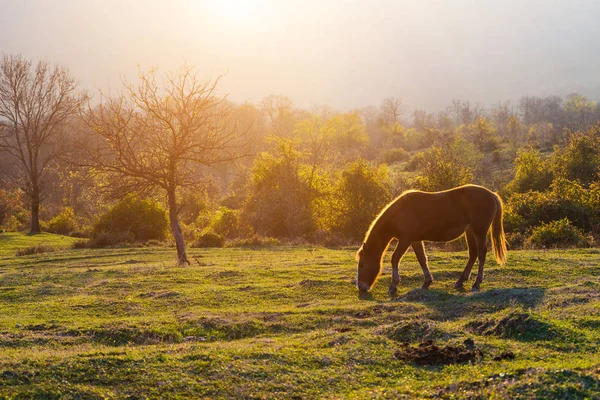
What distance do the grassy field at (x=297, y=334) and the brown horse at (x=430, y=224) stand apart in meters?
0.64

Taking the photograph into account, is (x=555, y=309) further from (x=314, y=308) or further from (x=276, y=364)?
(x=276, y=364)

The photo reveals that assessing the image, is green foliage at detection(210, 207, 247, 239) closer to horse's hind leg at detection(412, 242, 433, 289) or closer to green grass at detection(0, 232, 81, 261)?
green grass at detection(0, 232, 81, 261)

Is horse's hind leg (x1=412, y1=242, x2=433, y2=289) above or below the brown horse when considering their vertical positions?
below

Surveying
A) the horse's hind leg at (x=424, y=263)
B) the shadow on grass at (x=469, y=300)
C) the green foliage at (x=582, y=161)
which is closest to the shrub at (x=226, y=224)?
the green foliage at (x=582, y=161)

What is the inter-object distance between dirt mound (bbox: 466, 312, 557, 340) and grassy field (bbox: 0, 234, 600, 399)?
2 centimetres

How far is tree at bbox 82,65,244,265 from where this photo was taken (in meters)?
20.7

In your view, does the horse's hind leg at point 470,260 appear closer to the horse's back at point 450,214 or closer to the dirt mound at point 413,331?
the horse's back at point 450,214

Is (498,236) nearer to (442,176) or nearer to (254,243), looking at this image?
(254,243)

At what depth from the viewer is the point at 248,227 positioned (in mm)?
39062

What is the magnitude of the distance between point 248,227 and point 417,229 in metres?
27.3

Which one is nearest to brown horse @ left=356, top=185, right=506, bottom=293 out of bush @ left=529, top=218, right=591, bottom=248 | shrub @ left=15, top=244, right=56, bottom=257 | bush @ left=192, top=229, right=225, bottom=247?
bush @ left=529, top=218, right=591, bottom=248

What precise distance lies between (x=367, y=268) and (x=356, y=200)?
2334 cm

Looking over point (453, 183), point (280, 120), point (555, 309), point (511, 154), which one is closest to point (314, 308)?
point (555, 309)

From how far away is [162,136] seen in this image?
21.5 metres
